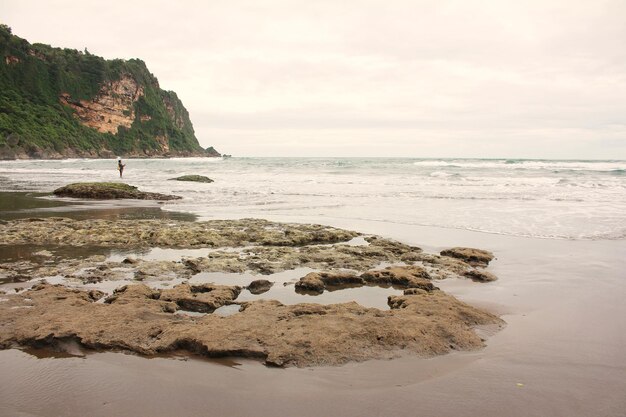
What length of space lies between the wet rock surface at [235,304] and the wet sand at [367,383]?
23 centimetres

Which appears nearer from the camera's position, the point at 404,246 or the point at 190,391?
the point at 190,391

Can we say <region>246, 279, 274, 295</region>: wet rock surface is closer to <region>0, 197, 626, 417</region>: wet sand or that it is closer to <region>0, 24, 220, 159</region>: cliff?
<region>0, 197, 626, 417</region>: wet sand

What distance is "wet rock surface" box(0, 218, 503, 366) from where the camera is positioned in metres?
4.30

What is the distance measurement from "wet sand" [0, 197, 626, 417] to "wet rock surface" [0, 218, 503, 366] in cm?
23


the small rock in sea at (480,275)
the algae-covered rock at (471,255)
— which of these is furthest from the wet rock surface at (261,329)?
the algae-covered rock at (471,255)

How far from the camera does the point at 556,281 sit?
7.04 metres

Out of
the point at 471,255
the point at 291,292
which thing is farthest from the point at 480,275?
the point at 291,292

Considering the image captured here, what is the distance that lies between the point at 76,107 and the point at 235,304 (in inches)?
4078

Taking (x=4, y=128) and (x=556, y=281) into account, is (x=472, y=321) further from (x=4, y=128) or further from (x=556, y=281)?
(x=4, y=128)

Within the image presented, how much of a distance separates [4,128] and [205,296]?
76683 millimetres

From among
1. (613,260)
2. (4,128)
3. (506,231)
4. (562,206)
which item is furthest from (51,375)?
(4,128)

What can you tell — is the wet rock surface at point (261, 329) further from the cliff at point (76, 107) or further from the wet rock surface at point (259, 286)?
the cliff at point (76, 107)

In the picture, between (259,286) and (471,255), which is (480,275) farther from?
(259,286)

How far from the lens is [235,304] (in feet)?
18.7
